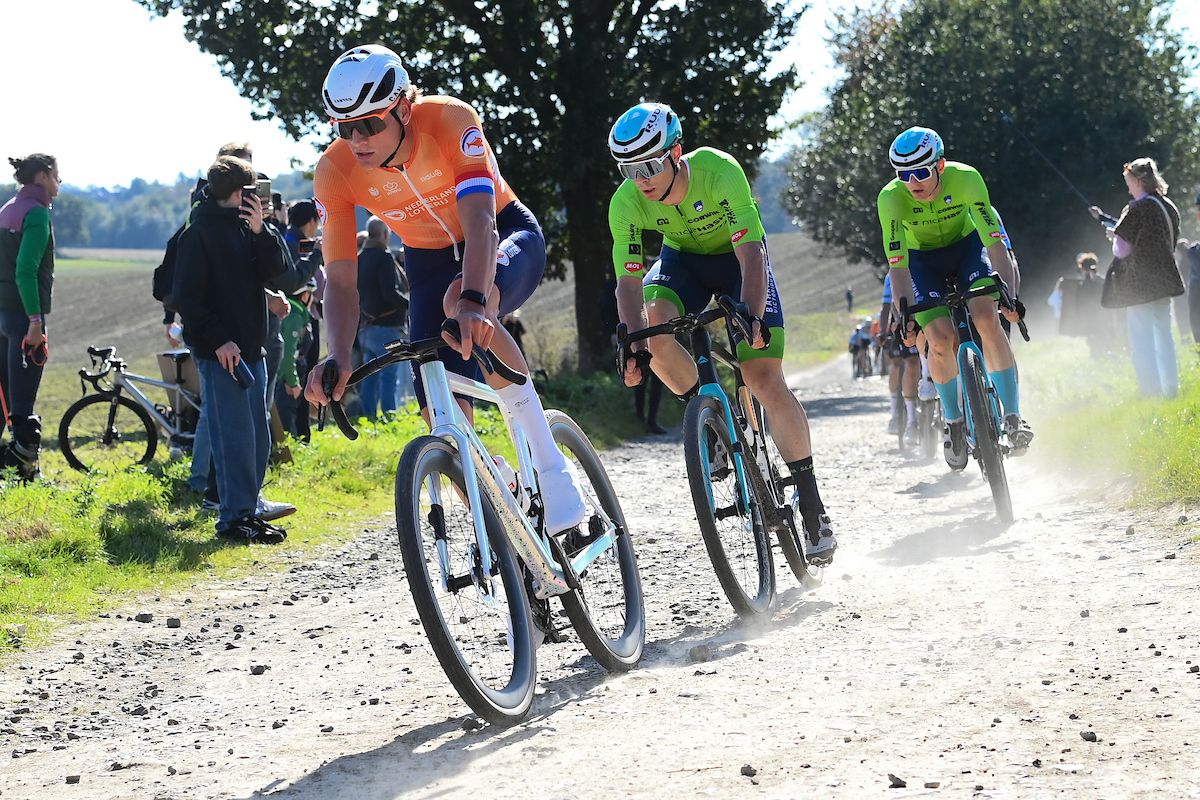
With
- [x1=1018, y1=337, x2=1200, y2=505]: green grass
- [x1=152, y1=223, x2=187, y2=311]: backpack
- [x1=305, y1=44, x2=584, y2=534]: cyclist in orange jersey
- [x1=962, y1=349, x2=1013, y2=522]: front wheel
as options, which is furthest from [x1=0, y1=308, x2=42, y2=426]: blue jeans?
[x1=1018, y1=337, x2=1200, y2=505]: green grass

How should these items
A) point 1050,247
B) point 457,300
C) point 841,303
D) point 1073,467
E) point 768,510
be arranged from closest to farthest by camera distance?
point 457,300 < point 768,510 < point 1073,467 < point 1050,247 < point 841,303

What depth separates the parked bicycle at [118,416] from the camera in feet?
42.0

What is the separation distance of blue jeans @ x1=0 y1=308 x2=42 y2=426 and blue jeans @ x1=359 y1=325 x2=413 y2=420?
3738 mm

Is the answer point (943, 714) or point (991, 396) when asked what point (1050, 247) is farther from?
point (943, 714)

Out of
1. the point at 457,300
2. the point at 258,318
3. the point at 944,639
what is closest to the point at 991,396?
the point at 944,639

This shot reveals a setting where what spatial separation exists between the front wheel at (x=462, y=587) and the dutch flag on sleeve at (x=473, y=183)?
37.7 inches

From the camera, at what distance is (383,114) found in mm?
5121

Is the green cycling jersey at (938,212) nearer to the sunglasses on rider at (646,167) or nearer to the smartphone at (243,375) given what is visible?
the sunglasses on rider at (646,167)

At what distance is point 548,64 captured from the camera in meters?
25.5

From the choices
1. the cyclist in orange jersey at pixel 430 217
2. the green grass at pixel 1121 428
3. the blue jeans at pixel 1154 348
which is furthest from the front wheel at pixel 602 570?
the blue jeans at pixel 1154 348

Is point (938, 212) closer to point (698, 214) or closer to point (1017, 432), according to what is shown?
point (1017, 432)

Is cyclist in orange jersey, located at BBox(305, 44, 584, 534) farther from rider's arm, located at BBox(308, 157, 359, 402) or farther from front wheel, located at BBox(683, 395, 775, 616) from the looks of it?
front wheel, located at BBox(683, 395, 775, 616)

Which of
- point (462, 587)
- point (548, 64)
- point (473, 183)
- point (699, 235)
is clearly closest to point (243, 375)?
point (699, 235)

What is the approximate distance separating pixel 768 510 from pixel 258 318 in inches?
156
